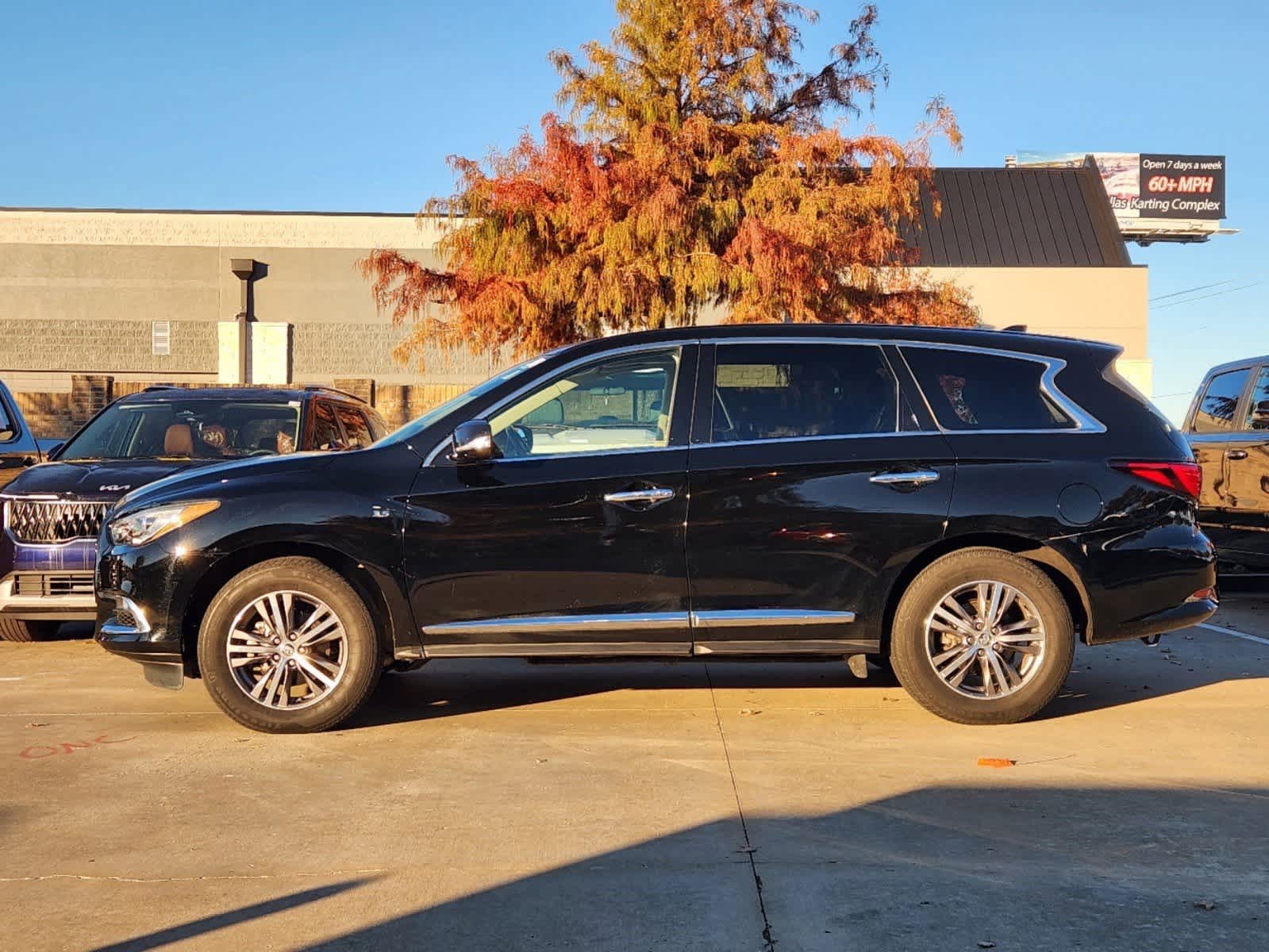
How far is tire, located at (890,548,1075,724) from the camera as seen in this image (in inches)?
244

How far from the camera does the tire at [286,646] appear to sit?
242 inches

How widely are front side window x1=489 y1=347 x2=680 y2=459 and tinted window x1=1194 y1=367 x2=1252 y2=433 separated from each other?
6.61 metres

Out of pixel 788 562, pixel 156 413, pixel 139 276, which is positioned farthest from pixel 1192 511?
pixel 139 276

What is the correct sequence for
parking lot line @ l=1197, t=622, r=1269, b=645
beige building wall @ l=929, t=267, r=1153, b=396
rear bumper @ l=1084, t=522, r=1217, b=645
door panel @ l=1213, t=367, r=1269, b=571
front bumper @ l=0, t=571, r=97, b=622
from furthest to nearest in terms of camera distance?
beige building wall @ l=929, t=267, r=1153, b=396 < door panel @ l=1213, t=367, r=1269, b=571 < parking lot line @ l=1197, t=622, r=1269, b=645 < front bumper @ l=0, t=571, r=97, b=622 < rear bumper @ l=1084, t=522, r=1217, b=645

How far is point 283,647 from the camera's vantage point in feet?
20.3

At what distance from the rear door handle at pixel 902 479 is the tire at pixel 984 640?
395 millimetres

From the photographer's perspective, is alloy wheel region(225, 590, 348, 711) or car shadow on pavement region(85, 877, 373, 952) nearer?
car shadow on pavement region(85, 877, 373, 952)

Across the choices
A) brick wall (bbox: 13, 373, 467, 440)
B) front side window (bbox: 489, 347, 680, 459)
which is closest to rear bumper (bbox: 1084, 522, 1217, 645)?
front side window (bbox: 489, 347, 680, 459)

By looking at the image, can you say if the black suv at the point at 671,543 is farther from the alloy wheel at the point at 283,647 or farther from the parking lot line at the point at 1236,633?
the parking lot line at the point at 1236,633

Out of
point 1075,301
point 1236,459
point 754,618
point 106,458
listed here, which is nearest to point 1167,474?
point 754,618

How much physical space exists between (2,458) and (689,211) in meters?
12.3

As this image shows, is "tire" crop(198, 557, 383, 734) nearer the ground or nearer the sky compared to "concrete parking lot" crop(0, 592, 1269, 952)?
nearer the sky

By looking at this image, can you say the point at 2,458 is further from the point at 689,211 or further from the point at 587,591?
the point at 689,211

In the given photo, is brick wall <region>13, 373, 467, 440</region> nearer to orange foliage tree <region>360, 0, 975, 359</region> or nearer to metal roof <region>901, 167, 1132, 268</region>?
orange foliage tree <region>360, 0, 975, 359</region>
